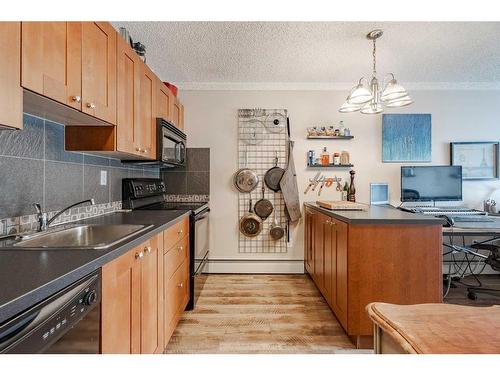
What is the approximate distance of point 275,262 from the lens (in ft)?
11.0

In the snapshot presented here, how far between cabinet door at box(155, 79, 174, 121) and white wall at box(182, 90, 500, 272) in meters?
0.69

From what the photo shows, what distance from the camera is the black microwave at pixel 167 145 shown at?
7.54 feet

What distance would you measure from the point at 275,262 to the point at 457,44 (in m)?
2.95

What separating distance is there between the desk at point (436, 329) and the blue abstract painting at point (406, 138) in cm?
298

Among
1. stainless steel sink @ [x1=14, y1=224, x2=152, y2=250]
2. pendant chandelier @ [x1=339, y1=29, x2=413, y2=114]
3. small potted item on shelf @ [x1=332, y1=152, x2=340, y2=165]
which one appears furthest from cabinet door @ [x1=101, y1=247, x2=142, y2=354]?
small potted item on shelf @ [x1=332, y1=152, x2=340, y2=165]

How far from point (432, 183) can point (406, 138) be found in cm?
64

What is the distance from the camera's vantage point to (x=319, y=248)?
2.61 meters

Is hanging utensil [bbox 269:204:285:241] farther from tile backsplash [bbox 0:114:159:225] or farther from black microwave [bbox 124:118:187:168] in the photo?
tile backsplash [bbox 0:114:159:225]

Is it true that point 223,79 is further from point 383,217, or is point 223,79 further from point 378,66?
point 383,217

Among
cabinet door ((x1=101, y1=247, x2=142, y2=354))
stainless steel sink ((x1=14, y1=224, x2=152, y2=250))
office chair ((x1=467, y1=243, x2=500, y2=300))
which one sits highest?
stainless steel sink ((x1=14, y1=224, x2=152, y2=250))

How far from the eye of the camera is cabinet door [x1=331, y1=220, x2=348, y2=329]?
1.84 metres

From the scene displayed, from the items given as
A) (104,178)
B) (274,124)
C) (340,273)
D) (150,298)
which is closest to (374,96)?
(274,124)

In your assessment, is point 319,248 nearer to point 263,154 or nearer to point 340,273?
point 340,273

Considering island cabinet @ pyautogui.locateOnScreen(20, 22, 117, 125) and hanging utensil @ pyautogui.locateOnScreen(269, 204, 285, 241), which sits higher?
island cabinet @ pyautogui.locateOnScreen(20, 22, 117, 125)
